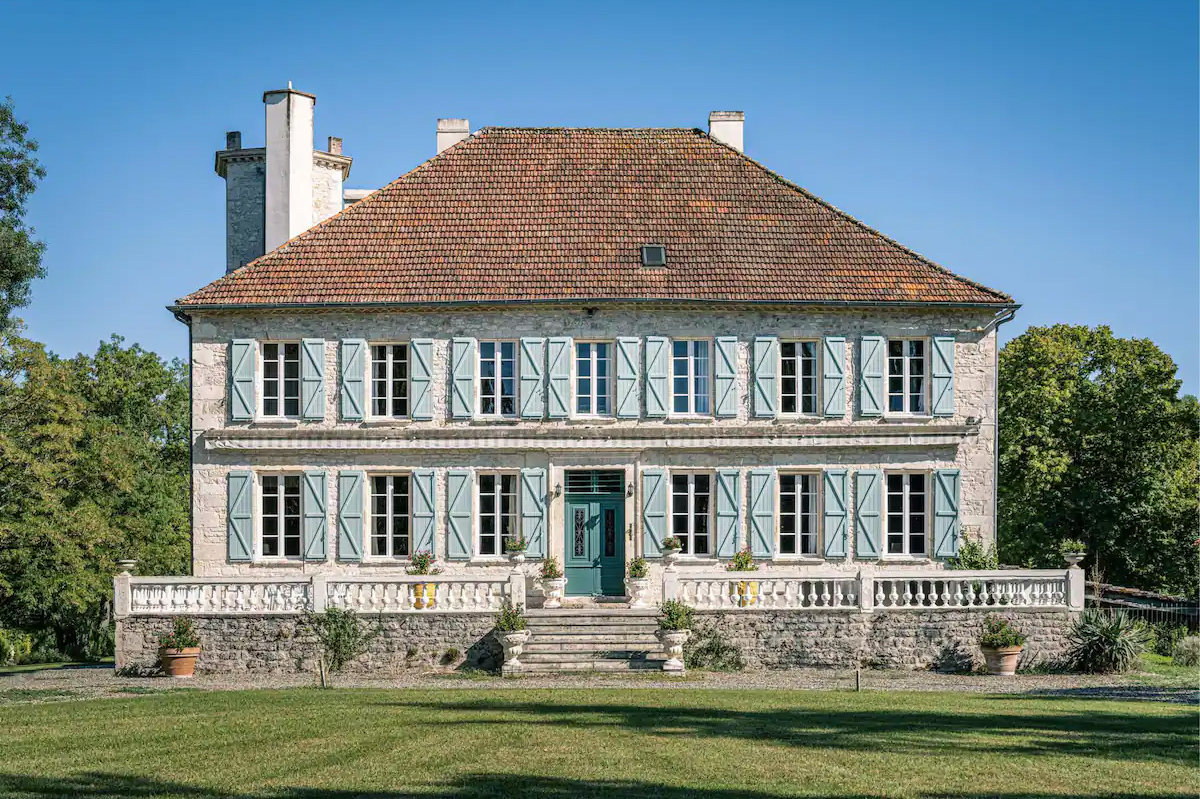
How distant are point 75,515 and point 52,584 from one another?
2.61m

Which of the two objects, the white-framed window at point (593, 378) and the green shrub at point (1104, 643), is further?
the white-framed window at point (593, 378)

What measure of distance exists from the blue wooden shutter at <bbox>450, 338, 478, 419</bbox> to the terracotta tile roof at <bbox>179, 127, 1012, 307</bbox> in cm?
95

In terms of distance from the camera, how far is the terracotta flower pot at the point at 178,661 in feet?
72.3

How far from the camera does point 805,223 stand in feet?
90.6

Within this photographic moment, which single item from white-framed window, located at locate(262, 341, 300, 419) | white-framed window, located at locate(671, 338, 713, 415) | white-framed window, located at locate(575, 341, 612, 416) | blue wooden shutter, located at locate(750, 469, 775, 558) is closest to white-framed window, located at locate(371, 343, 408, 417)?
white-framed window, located at locate(262, 341, 300, 419)

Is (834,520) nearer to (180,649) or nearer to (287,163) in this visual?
(180,649)

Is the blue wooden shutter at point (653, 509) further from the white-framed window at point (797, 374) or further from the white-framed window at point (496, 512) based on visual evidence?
the white-framed window at point (797, 374)

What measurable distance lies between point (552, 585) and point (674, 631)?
3.86 meters

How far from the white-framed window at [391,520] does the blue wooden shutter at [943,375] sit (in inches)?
409

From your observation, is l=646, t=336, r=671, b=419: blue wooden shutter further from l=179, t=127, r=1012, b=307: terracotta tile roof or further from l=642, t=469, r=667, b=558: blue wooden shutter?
l=642, t=469, r=667, b=558: blue wooden shutter

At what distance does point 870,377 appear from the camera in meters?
26.1

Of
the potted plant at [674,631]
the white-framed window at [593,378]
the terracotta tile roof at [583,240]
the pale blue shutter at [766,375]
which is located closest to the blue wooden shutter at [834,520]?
the pale blue shutter at [766,375]

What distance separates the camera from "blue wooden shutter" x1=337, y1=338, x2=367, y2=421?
84.5 feet

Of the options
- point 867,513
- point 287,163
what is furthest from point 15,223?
point 867,513
